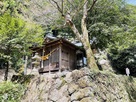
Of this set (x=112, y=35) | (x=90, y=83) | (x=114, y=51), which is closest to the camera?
(x=90, y=83)

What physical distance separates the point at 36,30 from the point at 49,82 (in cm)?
341

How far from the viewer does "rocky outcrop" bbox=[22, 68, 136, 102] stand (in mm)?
4750

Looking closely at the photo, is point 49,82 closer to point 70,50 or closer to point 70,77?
point 70,77

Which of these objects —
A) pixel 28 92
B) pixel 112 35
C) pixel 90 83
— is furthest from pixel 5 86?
pixel 112 35

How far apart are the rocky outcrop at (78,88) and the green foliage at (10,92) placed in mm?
296

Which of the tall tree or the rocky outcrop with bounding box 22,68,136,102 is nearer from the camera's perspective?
the rocky outcrop with bounding box 22,68,136,102

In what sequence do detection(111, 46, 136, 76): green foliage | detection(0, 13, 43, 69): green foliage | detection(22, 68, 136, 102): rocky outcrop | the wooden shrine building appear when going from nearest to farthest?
detection(22, 68, 136, 102): rocky outcrop, detection(0, 13, 43, 69): green foliage, the wooden shrine building, detection(111, 46, 136, 76): green foliage

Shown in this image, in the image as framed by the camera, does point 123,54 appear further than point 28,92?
Yes

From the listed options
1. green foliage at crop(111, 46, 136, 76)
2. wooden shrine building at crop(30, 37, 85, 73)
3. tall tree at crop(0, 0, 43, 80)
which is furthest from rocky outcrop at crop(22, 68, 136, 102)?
green foliage at crop(111, 46, 136, 76)

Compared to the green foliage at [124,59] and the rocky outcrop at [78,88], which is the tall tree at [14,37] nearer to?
the rocky outcrop at [78,88]

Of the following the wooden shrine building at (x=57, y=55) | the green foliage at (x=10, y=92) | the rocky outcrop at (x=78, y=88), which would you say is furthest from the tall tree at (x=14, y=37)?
the wooden shrine building at (x=57, y=55)

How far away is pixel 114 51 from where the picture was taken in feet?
54.6

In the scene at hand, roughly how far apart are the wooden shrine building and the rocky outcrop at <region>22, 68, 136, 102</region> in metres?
5.80

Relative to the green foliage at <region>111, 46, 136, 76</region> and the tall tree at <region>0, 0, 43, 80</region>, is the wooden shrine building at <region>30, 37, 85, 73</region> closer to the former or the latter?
the tall tree at <region>0, 0, 43, 80</region>
